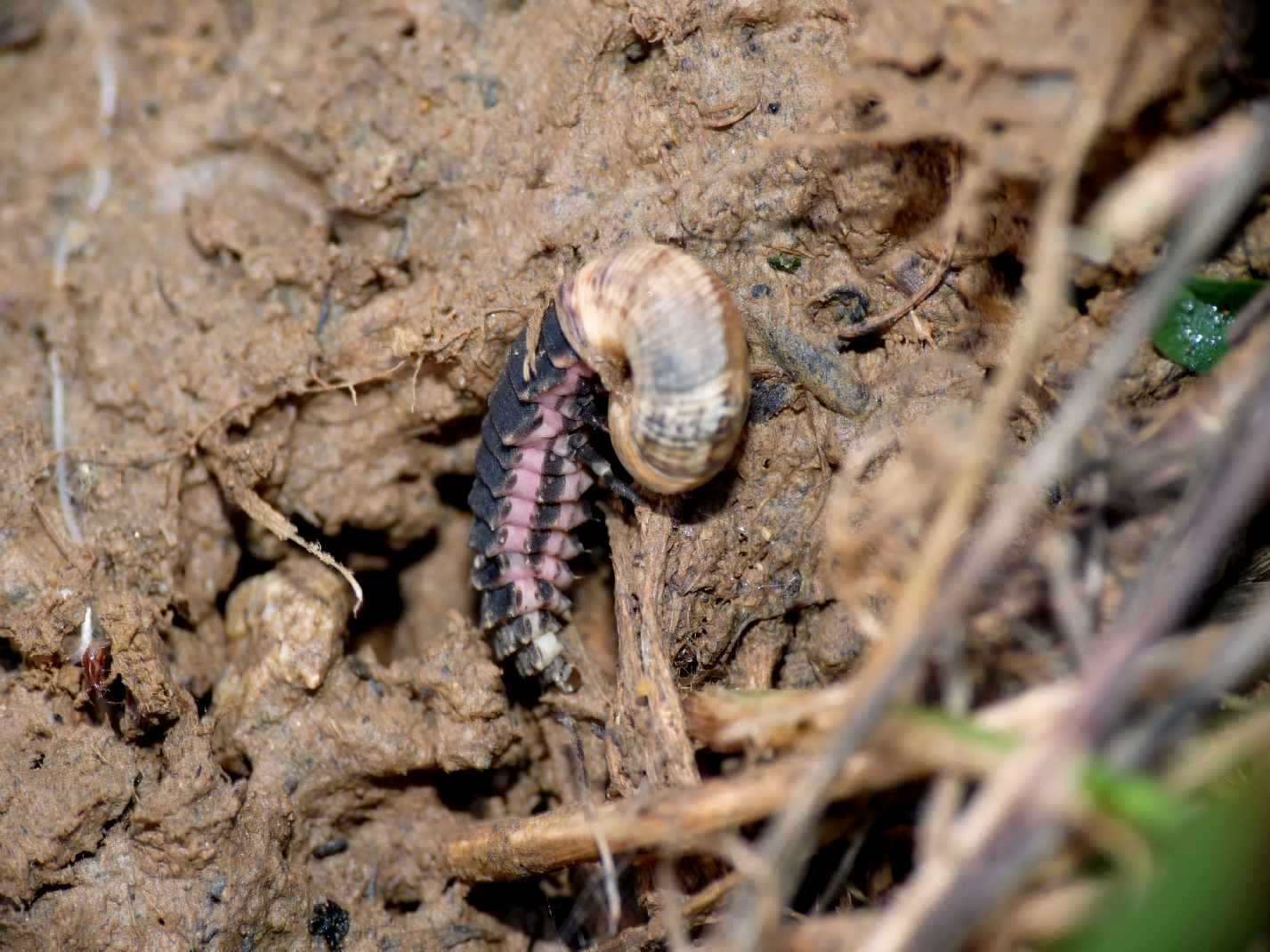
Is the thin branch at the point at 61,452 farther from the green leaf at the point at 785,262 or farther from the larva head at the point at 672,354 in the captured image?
the green leaf at the point at 785,262

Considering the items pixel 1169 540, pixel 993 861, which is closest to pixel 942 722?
pixel 993 861

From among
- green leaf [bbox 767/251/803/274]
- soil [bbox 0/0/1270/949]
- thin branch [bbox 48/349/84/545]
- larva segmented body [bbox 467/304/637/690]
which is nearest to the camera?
soil [bbox 0/0/1270/949]

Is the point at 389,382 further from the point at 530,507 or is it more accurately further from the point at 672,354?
the point at 672,354

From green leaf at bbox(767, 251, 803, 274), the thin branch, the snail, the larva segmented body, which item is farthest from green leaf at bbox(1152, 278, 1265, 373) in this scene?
the thin branch

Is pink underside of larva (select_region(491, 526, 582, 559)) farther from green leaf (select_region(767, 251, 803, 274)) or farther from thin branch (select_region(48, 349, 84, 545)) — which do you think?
thin branch (select_region(48, 349, 84, 545))

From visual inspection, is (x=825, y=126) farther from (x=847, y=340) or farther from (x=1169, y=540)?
(x=1169, y=540)

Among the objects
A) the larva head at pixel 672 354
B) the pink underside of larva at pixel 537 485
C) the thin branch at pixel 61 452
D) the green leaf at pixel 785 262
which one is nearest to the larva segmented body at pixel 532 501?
the pink underside of larva at pixel 537 485

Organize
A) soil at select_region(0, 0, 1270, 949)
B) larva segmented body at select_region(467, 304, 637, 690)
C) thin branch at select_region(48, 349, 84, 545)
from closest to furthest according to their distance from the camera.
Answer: soil at select_region(0, 0, 1270, 949)
larva segmented body at select_region(467, 304, 637, 690)
thin branch at select_region(48, 349, 84, 545)
